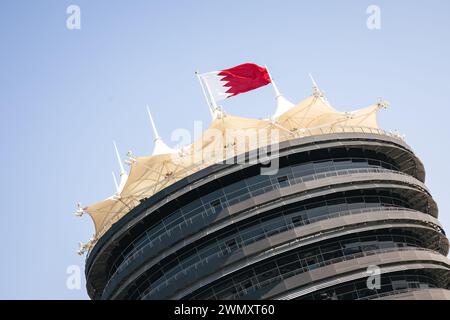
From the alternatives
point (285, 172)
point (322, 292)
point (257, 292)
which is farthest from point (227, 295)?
point (285, 172)

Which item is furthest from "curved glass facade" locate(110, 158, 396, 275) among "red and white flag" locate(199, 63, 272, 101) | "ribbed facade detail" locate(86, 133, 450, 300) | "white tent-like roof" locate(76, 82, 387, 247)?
"red and white flag" locate(199, 63, 272, 101)

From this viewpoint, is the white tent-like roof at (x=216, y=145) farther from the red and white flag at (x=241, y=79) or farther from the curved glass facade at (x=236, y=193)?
the curved glass facade at (x=236, y=193)

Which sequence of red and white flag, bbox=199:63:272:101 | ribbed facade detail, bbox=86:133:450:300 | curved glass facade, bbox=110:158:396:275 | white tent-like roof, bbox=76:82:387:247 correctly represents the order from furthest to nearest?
red and white flag, bbox=199:63:272:101 < white tent-like roof, bbox=76:82:387:247 < curved glass facade, bbox=110:158:396:275 < ribbed facade detail, bbox=86:133:450:300

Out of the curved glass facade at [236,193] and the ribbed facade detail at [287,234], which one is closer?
the ribbed facade detail at [287,234]

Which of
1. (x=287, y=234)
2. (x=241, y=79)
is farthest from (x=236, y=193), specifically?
(x=241, y=79)

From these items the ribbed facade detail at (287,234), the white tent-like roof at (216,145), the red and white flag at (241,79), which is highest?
the red and white flag at (241,79)

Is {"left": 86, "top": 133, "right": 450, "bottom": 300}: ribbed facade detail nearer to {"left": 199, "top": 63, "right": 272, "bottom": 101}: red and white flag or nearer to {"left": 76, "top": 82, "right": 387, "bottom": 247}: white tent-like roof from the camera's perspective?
{"left": 76, "top": 82, "right": 387, "bottom": 247}: white tent-like roof

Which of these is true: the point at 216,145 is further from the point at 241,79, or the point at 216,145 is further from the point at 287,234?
the point at 287,234

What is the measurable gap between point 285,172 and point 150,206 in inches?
423

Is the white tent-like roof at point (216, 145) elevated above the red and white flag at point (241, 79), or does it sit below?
below

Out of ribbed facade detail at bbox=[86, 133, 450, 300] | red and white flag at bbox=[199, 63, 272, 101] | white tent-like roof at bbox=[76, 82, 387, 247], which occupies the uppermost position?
red and white flag at bbox=[199, 63, 272, 101]

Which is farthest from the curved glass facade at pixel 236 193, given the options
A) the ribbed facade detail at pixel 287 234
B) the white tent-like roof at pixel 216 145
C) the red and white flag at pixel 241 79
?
the red and white flag at pixel 241 79

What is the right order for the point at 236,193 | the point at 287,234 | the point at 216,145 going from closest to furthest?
the point at 287,234 → the point at 236,193 → the point at 216,145
